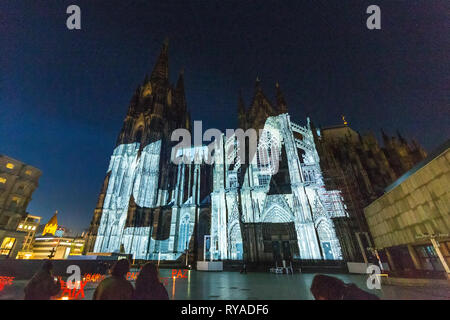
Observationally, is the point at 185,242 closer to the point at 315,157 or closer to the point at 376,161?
the point at 315,157

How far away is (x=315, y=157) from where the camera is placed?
19234 millimetres

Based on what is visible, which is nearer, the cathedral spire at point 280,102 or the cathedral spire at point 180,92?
the cathedral spire at point 280,102

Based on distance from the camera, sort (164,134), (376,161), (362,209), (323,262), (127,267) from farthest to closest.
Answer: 1. (164,134)
2. (376,161)
3. (362,209)
4. (323,262)
5. (127,267)

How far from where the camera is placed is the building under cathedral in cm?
1677

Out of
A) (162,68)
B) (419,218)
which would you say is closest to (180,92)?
(162,68)

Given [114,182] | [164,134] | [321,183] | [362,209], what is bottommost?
[362,209]

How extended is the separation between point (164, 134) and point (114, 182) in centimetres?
1179

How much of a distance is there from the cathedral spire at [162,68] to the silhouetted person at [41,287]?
42.2 metres

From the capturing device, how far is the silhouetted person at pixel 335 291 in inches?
89.7

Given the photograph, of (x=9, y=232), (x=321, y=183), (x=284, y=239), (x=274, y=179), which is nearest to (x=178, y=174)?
(x=274, y=179)

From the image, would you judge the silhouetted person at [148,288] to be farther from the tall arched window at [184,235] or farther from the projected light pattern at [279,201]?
the tall arched window at [184,235]

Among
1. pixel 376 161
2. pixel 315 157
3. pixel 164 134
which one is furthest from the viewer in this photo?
pixel 164 134

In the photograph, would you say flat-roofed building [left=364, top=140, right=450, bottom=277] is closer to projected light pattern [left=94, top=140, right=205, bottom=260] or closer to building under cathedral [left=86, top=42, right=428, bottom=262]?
building under cathedral [left=86, top=42, right=428, bottom=262]

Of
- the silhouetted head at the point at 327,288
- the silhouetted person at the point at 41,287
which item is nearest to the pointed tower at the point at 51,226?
the silhouetted person at the point at 41,287
